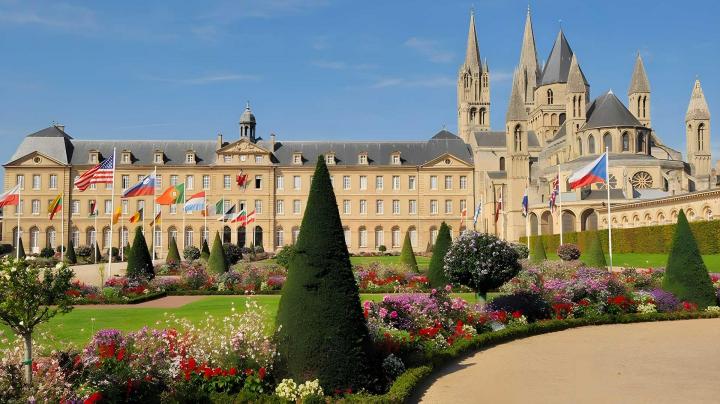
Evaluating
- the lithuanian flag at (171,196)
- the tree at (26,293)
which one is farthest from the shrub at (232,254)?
the tree at (26,293)

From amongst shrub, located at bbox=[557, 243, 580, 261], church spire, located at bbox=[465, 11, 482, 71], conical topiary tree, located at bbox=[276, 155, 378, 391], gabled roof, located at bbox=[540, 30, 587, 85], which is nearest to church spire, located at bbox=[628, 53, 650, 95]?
gabled roof, located at bbox=[540, 30, 587, 85]

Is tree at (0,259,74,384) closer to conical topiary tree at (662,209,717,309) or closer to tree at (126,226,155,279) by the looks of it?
conical topiary tree at (662,209,717,309)

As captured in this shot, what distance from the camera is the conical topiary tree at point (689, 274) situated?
13773 mm

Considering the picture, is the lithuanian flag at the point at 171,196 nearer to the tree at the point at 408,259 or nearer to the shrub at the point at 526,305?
the tree at the point at 408,259

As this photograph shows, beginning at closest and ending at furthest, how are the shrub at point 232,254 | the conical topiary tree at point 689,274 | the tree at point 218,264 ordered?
the conical topiary tree at point 689,274
the tree at point 218,264
the shrub at point 232,254

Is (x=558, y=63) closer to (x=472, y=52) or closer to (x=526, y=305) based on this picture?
(x=472, y=52)

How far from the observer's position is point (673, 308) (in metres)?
13.5

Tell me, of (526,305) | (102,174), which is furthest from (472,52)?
(526,305)

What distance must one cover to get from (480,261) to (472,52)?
2467 inches

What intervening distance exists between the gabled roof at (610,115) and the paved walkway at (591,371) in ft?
150

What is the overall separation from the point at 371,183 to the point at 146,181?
31482mm

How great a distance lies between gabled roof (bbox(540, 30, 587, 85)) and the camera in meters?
66.8

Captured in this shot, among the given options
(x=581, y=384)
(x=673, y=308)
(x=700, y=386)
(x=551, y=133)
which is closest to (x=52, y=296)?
(x=581, y=384)

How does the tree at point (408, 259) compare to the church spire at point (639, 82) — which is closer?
the tree at point (408, 259)
